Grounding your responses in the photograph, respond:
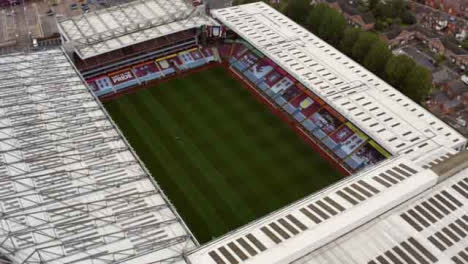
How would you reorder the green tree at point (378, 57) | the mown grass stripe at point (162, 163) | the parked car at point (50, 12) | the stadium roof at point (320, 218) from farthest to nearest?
the parked car at point (50, 12), the green tree at point (378, 57), the mown grass stripe at point (162, 163), the stadium roof at point (320, 218)

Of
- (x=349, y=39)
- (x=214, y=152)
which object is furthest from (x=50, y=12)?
(x=349, y=39)

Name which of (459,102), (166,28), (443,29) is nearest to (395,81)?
(459,102)

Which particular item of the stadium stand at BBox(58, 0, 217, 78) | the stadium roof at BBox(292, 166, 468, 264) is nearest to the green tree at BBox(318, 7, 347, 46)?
the stadium stand at BBox(58, 0, 217, 78)

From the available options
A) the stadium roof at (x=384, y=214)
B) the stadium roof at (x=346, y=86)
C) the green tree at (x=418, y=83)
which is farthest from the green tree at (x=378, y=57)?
the stadium roof at (x=384, y=214)

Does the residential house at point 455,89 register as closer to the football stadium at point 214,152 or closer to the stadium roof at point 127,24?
the football stadium at point 214,152

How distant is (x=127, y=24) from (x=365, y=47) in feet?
139

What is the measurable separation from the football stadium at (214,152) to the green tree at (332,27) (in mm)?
8975

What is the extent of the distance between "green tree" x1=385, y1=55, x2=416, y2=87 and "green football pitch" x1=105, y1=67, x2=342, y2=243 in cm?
1987

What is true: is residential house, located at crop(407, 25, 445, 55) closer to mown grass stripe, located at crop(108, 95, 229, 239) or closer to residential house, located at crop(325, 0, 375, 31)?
residential house, located at crop(325, 0, 375, 31)

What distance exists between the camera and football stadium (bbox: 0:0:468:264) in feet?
127

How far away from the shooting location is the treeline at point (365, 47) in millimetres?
67562

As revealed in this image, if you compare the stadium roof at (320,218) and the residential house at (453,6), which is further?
the residential house at (453,6)

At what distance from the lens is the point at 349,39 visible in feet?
256

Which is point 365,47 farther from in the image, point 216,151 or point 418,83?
point 216,151
